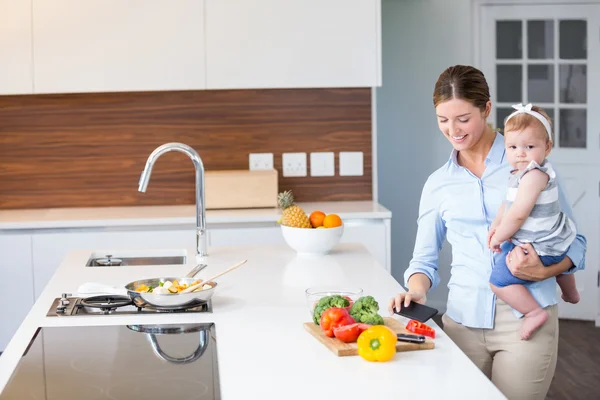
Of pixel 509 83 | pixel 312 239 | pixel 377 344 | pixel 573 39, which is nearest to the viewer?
pixel 377 344

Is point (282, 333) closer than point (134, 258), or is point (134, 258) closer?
point (282, 333)

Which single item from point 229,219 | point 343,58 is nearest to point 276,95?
point 343,58

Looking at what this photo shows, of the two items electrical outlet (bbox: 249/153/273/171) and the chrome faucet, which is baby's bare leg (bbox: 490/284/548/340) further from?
electrical outlet (bbox: 249/153/273/171)

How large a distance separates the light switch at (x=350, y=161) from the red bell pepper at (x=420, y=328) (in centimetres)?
282

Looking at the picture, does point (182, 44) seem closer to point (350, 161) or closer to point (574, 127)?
point (350, 161)

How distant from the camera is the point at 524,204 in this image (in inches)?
86.9

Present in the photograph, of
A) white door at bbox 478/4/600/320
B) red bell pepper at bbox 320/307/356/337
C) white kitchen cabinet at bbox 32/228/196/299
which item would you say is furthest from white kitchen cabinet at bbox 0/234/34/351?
white door at bbox 478/4/600/320

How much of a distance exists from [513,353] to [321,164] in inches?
104

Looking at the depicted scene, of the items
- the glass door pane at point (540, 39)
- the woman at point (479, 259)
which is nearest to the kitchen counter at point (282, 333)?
the woman at point (479, 259)

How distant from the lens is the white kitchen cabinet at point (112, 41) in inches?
172

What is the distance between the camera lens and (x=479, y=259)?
2.38 metres

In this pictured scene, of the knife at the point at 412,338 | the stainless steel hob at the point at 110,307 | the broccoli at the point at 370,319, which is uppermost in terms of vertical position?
the broccoli at the point at 370,319

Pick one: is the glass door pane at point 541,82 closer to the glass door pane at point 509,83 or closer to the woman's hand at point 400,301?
the glass door pane at point 509,83

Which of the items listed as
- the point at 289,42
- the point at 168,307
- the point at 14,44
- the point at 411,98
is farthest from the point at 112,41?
the point at 168,307
